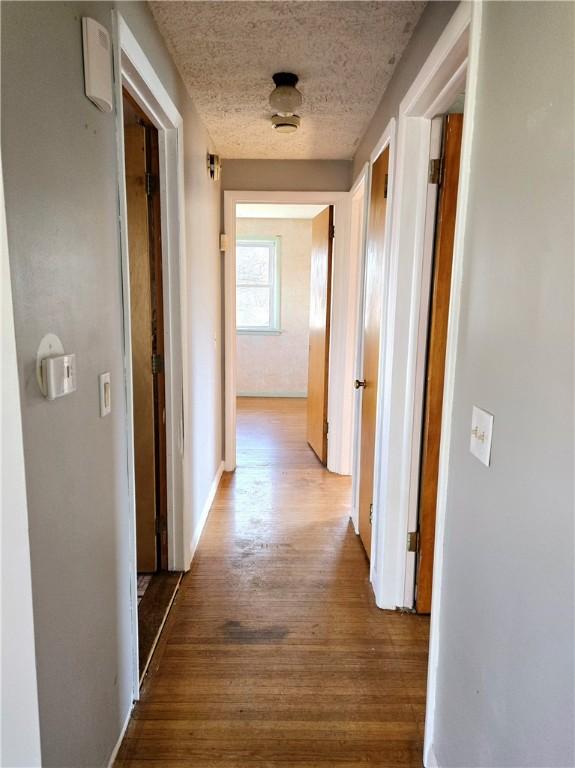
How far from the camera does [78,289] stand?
1.08 metres

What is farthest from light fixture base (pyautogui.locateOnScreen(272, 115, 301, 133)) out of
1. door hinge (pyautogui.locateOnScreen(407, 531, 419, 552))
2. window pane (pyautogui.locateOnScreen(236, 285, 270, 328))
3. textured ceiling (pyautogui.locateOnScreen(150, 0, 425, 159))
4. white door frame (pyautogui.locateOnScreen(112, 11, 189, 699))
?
window pane (pyautogui.locateOnScreen(236, 285, 270, 328))

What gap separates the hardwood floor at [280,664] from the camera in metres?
1.39

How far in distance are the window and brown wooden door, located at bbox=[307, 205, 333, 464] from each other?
2.25 m

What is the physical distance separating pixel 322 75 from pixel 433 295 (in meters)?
1.15

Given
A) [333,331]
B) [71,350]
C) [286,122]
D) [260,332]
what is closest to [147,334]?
[71,350]

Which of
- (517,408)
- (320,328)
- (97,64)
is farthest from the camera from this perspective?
(320,328)

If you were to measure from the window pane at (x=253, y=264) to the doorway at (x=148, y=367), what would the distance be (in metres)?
4.39

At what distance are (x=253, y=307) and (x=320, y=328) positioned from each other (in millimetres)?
2752

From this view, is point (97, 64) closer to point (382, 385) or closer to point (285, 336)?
point (382, 385)

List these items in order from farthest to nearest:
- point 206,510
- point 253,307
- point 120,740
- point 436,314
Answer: point 253,307, point 206,510, point 436,314, point 120,740

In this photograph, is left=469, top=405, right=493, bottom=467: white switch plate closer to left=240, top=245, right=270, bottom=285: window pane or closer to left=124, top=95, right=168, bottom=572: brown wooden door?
left=124, top=95, right=168, bottom=572: brown wooden door

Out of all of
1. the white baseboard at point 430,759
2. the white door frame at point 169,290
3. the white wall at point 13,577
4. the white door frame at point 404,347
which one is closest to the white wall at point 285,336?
the white door frame at point 169,290

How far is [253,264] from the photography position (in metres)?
6.39

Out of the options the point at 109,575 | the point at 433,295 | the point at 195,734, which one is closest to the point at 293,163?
the point at 433,295
